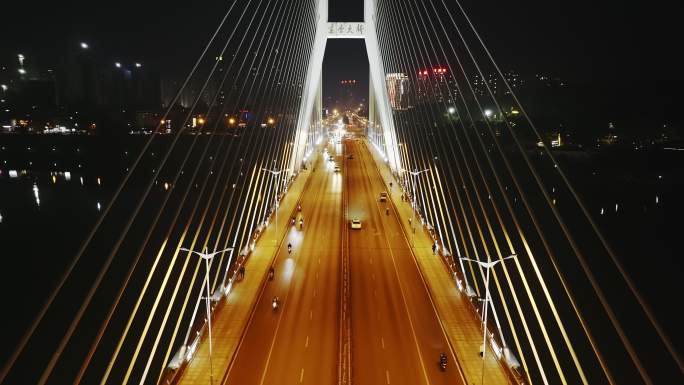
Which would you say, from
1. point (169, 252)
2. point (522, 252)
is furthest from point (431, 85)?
point (169, 252)

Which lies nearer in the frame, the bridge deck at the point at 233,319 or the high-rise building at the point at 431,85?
the bridge deck at the point at 233,319

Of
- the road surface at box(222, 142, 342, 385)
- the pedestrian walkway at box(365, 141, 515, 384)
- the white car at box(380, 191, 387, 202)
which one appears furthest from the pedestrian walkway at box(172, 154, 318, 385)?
the white car at box(380, 191, 387, 202)

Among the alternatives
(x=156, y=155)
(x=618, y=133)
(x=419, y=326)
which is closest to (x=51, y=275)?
(x=419, y=326)

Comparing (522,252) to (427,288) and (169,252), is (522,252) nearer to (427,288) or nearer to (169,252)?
(427,288)

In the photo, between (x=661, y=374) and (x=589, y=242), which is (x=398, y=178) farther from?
(x=661, y=374)

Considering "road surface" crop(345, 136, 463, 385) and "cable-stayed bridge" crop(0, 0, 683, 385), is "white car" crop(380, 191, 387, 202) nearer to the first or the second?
"cable-stayed bridge" crop(0, 0, 683, 385)

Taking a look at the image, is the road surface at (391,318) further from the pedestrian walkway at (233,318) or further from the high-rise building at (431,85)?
the high-rise building at (431,85)

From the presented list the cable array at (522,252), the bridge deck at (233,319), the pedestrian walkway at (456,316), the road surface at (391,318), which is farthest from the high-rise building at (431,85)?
the bridge deck at (233,319)
